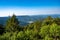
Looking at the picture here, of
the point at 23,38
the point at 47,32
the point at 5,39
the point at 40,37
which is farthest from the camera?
the point at 40,37

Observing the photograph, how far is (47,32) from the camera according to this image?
3278 centimetres

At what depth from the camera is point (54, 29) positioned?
3147 cm

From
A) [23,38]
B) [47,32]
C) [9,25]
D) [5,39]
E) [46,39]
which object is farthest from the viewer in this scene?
[9,25]

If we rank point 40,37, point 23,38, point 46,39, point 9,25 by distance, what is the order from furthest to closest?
point 9,25 → point 40,37 → point 46,39 → point 23,38

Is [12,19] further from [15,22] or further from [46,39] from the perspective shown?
[46,39]

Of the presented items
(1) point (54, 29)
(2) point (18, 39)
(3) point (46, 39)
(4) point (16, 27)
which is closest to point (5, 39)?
(2) point (18, 39)

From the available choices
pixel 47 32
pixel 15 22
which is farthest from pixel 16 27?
pixel 47 32

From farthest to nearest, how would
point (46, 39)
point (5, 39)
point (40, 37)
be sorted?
point (40, 37) → point (46, 39) → point (5, 39)

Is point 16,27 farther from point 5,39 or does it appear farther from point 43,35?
point 5,39

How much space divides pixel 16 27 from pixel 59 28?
13.6 m

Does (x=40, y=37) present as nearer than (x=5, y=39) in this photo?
No

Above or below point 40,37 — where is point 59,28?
above

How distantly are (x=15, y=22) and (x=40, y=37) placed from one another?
9.69m

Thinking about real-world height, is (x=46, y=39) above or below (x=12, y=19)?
below
